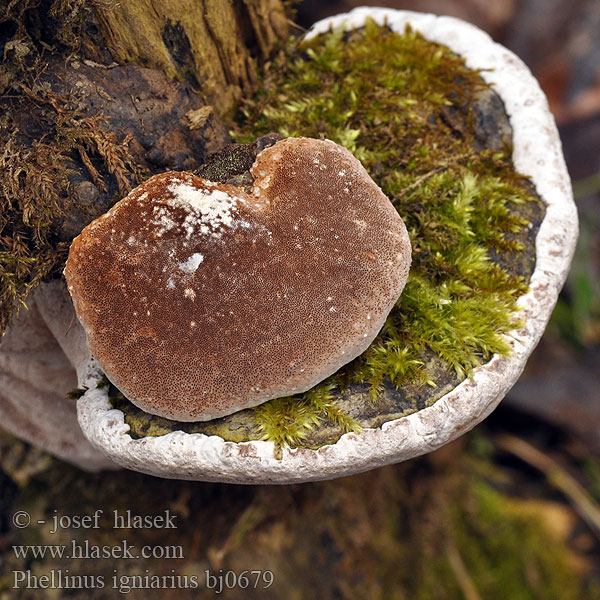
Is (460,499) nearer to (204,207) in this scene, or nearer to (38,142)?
(204,207)

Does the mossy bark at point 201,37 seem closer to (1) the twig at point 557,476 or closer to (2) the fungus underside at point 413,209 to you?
(2) the fungus underside at point 413,209

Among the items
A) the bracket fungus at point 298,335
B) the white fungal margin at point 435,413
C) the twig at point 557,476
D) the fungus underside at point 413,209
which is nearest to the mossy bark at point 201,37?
the fungus underside at point 413,209

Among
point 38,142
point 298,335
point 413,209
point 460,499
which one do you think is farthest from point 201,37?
point 460,499

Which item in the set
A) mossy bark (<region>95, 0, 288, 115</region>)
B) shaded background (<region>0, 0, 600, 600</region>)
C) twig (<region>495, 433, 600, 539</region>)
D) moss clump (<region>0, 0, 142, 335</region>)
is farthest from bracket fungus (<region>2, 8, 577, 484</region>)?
twig (<region>495, 433, 600, 539</region>)

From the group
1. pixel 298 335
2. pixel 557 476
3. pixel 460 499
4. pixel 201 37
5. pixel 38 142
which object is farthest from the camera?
pixel 557 476

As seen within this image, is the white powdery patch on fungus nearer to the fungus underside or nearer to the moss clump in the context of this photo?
the moss clump

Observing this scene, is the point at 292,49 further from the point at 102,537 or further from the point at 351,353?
the point at 102,537

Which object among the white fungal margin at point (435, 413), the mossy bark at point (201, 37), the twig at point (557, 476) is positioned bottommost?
the twig at point (557, 476)
